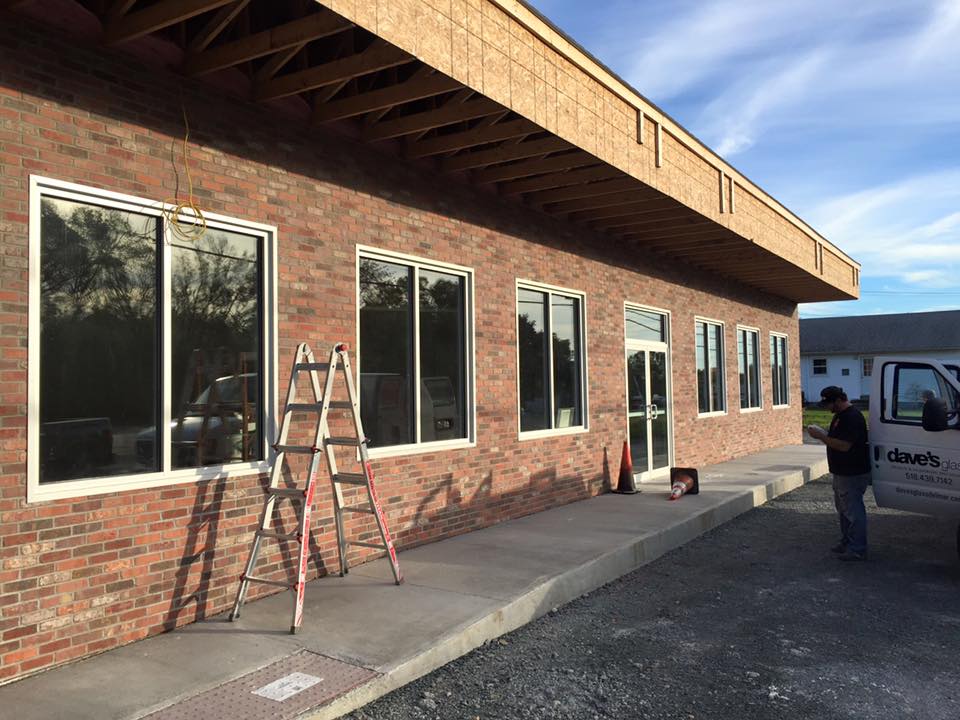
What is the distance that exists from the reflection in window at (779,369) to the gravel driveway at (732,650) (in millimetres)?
10997

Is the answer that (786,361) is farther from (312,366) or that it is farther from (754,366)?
(312,366)

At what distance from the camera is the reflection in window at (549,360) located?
9672 millimetres

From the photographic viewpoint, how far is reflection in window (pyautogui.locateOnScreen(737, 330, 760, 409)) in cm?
1691

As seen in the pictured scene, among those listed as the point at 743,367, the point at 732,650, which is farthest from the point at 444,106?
the point at 743,367

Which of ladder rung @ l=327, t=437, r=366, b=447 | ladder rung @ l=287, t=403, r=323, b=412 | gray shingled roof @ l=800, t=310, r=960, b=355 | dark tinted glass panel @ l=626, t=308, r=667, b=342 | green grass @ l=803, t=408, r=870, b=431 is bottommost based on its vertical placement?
green grass @ l=803, t=408, r=870, b=431

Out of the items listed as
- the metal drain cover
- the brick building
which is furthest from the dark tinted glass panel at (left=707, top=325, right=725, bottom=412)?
the metal drain cover

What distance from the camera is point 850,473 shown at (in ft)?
26.6

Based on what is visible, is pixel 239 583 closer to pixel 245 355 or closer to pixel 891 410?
pixel 245 355

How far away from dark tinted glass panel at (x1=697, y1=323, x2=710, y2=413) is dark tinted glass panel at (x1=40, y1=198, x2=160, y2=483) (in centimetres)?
1121

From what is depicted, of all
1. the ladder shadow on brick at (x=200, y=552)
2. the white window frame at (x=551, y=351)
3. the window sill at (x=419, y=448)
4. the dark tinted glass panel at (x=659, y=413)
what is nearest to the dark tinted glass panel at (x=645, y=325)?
the dark tinted glass panel at (x=659, y=413)

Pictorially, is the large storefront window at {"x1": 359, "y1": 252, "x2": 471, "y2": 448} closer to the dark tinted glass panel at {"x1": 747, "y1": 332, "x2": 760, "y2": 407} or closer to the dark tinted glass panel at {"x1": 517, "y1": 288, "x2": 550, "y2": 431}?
the dark tinted glass panel at {"x1": 517, "y1": 288, "x2": 550, "y2": 431}

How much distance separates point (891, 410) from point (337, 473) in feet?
18.7

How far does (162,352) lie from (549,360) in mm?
5590

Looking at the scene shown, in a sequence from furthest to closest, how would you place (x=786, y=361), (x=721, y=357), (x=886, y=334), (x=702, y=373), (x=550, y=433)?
(x=886, y=334) < (x=786, y=361) < (x=721, y=357) < (x=702, y=373) < (x=550, y=433)
